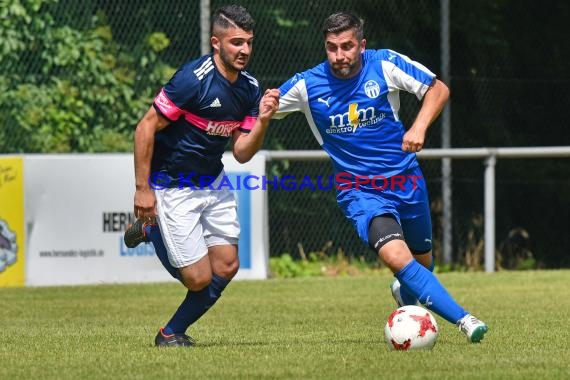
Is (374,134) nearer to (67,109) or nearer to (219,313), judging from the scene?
(219,313)

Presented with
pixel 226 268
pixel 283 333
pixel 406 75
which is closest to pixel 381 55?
pixel 406 75

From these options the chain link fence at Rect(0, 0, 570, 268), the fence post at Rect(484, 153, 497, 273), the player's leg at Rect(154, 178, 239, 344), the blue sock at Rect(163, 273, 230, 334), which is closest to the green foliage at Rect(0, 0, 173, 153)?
the chain link fence at Rect(0, 0, 570, 268)

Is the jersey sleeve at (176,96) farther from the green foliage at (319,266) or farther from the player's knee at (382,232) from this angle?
the green foliage at (319,266)

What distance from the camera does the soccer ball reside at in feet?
23.7

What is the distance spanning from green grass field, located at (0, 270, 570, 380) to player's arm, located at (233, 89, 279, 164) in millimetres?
1174

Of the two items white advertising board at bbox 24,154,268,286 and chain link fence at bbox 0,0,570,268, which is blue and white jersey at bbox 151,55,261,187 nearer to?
white advertising board at bbox 24,154,268,286

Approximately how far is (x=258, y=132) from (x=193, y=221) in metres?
0.68

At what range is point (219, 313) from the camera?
10336 mm

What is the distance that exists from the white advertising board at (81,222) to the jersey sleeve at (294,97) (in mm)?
4935

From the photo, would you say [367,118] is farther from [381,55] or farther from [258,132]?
[258,132]

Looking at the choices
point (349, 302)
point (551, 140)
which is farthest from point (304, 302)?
point (551, 140)

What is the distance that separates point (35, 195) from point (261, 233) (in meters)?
2.33

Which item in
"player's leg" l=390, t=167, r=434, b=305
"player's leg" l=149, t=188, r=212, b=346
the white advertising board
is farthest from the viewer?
the white advertising board

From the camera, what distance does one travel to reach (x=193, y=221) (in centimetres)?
772
